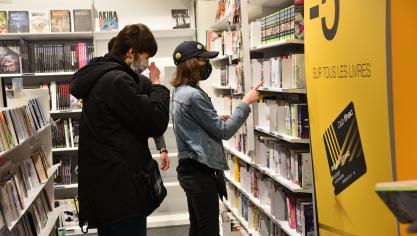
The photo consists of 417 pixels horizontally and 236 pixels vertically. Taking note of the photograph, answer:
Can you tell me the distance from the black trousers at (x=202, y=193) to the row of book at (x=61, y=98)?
294 centimetres

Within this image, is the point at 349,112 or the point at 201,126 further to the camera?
the point at 201,126

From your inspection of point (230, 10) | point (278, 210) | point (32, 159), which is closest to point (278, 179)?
point (278, 210)

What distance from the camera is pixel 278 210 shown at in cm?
314

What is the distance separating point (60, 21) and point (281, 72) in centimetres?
348

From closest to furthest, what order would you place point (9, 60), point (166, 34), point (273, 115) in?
1. point (273, 115)
2. point (9, 60)
3. point (166, 34)

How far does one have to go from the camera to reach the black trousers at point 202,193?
115 inches

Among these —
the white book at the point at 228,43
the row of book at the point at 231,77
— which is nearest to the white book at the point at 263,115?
the row of book at the point at 231,77

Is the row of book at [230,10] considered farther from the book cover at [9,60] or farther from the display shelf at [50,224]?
the book cover at [9,60]

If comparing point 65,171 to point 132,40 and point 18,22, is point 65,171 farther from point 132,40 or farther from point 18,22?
point 132,40

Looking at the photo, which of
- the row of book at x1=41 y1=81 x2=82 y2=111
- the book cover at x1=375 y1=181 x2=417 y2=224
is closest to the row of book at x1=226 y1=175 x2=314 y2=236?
the book cover at x1=375 y1=181 x2=417 y2=224

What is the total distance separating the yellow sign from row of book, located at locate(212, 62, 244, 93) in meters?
1.69

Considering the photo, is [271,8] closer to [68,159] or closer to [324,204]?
[324,204]

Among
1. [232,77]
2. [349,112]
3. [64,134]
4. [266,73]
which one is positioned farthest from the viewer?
[64,134]

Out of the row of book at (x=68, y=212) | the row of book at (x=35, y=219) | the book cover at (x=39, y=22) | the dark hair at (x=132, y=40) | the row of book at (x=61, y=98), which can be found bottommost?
the row of book at (x=68, y=212)
